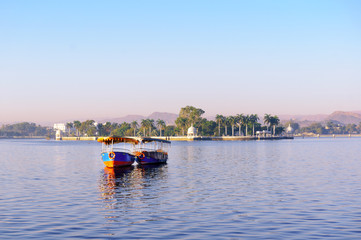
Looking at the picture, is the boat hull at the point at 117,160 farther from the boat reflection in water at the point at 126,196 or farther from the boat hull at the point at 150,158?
the boat reflection in water at the point at 126,196

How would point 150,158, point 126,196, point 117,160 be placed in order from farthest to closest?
point 150,158, point 117,160, point 126,196

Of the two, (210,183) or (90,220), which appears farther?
(210,183)

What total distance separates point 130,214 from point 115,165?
4057cm

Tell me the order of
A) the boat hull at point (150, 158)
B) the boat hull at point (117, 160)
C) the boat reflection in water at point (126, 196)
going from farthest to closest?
the boat hull at point (150, 158) < the boat hull at point (117, 160) < the boat reflection in water at point (126, 196)

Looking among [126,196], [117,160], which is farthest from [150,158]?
[126,196]

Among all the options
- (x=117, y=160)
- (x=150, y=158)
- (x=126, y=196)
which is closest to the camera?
(x=126, y=196)

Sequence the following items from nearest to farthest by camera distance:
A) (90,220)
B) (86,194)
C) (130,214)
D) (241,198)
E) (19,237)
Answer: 1. (19,237)
2. (90,220)
3. (130,214)
4. (241,198)
5. (86,194)

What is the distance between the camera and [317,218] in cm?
2559

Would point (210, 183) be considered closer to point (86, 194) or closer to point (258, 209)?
point (86, 194)

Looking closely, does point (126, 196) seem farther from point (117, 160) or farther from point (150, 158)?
point (150, 158)

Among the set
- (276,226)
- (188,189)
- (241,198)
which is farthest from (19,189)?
(276,226)

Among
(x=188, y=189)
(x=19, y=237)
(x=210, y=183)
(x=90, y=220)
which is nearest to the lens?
(x=19, y=237)

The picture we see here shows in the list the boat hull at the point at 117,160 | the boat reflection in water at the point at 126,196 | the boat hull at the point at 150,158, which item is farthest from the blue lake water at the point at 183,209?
the boat hull at the point at 150,158

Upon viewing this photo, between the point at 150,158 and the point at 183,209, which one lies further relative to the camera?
the point at 150,158
